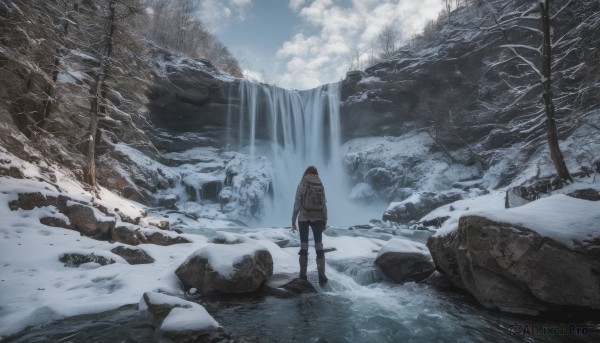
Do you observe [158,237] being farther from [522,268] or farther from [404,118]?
[404,118]

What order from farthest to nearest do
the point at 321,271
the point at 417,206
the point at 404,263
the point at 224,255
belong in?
the point at 417,206 < the point at 404,263 < the point at 321,271 < the point at 224,255

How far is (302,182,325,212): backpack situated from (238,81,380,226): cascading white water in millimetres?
22679

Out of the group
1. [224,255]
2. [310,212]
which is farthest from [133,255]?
[310,212]

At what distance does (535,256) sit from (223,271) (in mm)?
4553

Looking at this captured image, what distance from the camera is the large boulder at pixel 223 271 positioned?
17.2ft

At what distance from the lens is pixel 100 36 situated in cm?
1160

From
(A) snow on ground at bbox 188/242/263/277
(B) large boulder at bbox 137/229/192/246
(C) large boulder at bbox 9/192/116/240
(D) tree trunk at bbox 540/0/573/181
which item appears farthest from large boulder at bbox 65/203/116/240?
(D) tree trunk at bbox 540/0/573/181

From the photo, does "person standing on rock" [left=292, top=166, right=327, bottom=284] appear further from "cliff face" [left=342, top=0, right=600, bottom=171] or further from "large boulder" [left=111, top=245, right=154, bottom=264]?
"cliff face" [left=342, top=0, right=600, bottom=171]

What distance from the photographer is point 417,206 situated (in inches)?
798

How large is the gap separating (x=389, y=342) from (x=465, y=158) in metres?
25.1

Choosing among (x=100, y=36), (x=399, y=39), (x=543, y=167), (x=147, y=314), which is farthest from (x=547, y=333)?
(x=399, y=39)

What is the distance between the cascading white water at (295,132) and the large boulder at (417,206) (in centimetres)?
854

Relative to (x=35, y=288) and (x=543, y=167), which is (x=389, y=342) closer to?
(x=35, y=288)

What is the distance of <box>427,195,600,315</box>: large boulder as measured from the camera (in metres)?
4.01
